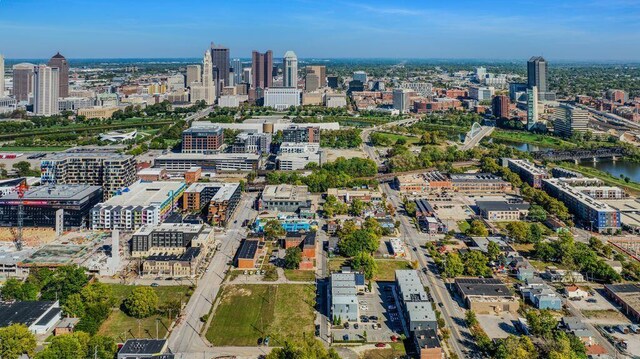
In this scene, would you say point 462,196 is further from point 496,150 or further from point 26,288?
point 26,288

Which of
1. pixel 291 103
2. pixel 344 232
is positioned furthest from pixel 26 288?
pixel 291 103

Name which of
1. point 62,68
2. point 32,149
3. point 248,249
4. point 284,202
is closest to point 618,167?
point 284,202

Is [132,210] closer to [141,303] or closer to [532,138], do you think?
[141,303]

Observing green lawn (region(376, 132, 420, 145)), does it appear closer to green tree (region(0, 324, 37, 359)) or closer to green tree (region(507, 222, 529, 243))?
green tree (region(507, 222, 529, 243))

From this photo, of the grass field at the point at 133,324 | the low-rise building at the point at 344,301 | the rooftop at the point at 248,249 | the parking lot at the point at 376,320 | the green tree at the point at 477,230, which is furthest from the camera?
the green tree at the point at 477,230

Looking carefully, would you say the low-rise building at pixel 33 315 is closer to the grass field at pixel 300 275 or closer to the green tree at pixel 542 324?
the grass field at pixel 300 275

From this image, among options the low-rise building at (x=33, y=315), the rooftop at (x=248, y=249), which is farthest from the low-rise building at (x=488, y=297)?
the low-rise building at (x=33, y=315)
